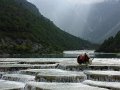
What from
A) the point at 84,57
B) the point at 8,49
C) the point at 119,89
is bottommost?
the point at 119,89

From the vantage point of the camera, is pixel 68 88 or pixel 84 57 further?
pixel 84 57

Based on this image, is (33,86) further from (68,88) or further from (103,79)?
(103,79)

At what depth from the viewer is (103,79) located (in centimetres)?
2809

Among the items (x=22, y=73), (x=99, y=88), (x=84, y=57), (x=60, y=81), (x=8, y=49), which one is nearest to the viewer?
(x=99, y=88)

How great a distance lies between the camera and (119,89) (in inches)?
858

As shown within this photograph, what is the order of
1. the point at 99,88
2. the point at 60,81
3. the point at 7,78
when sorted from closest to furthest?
1. the point at 99,88
2. the point at 60,81
3. the point at 7,78

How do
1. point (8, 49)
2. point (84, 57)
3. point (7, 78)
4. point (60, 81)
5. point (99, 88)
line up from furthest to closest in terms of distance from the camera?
point (8, 49) < point (84, 57) < point (7, 78) < point (60, 81) < point (99, 88)

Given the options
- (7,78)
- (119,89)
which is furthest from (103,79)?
(7,78)

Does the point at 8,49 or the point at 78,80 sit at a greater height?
the point at 8,49

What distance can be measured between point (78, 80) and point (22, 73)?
25.8ft

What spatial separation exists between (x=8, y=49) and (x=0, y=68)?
148 metres

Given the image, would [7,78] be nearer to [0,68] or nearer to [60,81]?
[60,81]

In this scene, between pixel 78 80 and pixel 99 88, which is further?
pixel 78 80

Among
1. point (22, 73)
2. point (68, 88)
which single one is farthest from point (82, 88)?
point (22, 73)
